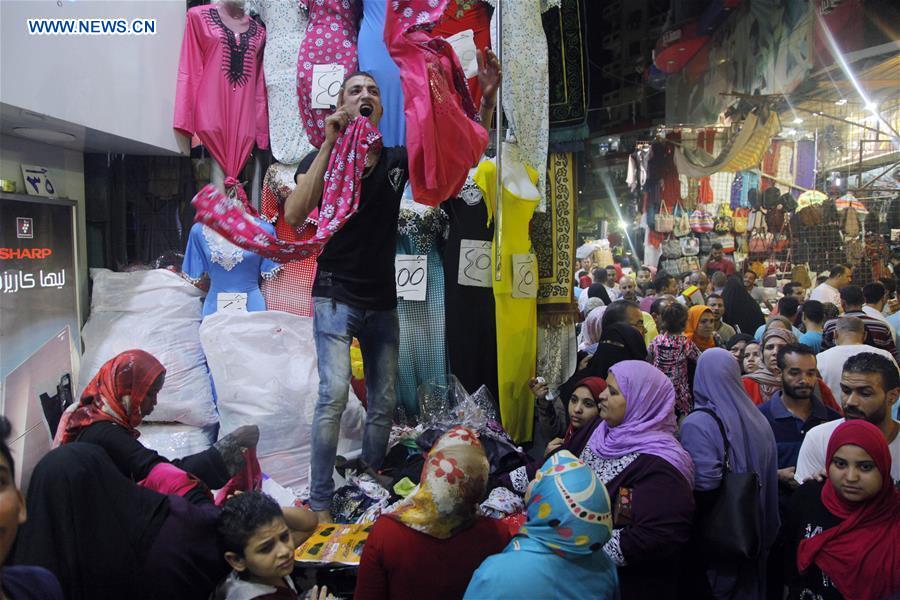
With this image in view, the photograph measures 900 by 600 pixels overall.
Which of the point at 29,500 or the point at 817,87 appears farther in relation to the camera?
the point at 817,87

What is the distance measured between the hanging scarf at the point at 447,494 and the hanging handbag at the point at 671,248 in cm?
579

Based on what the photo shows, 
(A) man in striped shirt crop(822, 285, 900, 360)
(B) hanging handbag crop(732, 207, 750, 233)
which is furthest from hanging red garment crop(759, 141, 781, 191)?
(A) man in striped shirt crop(822, 285, 900, 360)

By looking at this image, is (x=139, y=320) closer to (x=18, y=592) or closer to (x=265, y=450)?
(x=265, y=450)

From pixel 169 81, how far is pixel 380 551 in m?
2.65

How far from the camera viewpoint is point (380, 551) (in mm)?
1482

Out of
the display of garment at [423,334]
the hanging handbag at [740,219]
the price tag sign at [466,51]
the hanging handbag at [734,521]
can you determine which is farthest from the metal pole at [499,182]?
the hanging handbag at [740,219]

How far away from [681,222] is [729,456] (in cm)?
486

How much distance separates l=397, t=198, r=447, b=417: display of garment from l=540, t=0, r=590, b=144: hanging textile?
1.03m

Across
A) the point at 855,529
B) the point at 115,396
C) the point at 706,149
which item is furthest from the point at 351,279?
the point at 706,149

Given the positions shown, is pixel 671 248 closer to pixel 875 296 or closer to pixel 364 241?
pixel 875 296

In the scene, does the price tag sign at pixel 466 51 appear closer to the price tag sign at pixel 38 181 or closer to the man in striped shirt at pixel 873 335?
the price tag sign at pixel 38 181

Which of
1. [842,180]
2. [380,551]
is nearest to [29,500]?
[380,551]

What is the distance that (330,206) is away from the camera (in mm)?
2135

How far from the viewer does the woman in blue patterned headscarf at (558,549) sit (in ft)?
4.40
